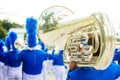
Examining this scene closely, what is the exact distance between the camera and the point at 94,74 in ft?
8.37

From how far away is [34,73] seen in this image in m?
5.48

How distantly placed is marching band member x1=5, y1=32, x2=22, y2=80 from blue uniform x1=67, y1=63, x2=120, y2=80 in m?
3.48

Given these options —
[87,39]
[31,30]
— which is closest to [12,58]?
[31,30]

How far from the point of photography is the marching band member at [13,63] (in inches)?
242

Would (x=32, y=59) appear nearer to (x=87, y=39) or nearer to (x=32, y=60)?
(x=32, y=60)

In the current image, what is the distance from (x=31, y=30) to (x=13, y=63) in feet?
3.71

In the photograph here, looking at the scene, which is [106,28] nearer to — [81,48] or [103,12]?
[103,12]

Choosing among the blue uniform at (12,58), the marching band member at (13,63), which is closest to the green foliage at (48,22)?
the blue uniform at (12,58)

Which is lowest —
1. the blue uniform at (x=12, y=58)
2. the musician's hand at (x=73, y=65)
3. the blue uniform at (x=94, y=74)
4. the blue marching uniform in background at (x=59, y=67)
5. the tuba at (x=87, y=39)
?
the blue marching uniform in background at (x=59, y=67)

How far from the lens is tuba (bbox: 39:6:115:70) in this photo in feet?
7.20

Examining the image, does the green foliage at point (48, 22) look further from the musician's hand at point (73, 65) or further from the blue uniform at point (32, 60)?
the blue uniform at point (32, 60)

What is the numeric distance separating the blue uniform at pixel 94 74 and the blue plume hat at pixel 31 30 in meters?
2.67

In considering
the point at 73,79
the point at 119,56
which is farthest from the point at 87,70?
the point at 119,56

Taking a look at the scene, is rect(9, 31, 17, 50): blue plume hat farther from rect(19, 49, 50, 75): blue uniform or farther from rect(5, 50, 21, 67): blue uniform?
rect(19, 49, 50, 75): blue uniform
